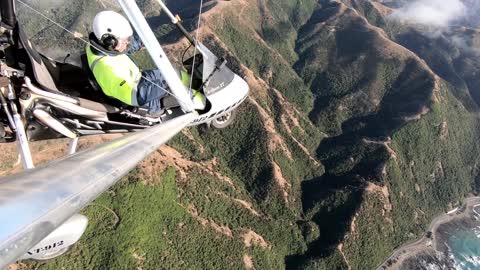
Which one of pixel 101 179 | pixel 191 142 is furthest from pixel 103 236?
pixel 101 179

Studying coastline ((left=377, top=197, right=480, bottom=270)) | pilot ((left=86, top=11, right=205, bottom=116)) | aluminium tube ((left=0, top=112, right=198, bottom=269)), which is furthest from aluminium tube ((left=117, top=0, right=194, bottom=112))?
coastline ((left=377, top=197, right=480, bottom=270))

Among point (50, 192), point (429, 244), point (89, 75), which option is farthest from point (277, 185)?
point (50, 192)

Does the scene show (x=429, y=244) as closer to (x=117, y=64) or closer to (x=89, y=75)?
(x=89, y=75)

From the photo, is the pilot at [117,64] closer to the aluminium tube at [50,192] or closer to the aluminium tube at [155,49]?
the aluminium tube at [155,49]

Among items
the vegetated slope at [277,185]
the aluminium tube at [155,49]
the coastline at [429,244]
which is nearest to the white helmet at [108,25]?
the aluminium tube at [155,49]

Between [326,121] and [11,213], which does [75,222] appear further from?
[326,121]

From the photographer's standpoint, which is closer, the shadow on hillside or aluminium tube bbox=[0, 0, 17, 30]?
aluminium tube bbox=[0, 0, 17, 30]

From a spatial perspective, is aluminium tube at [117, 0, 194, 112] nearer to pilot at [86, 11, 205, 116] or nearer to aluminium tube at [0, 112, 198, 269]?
pilot at [86, 11, 205, 116]
